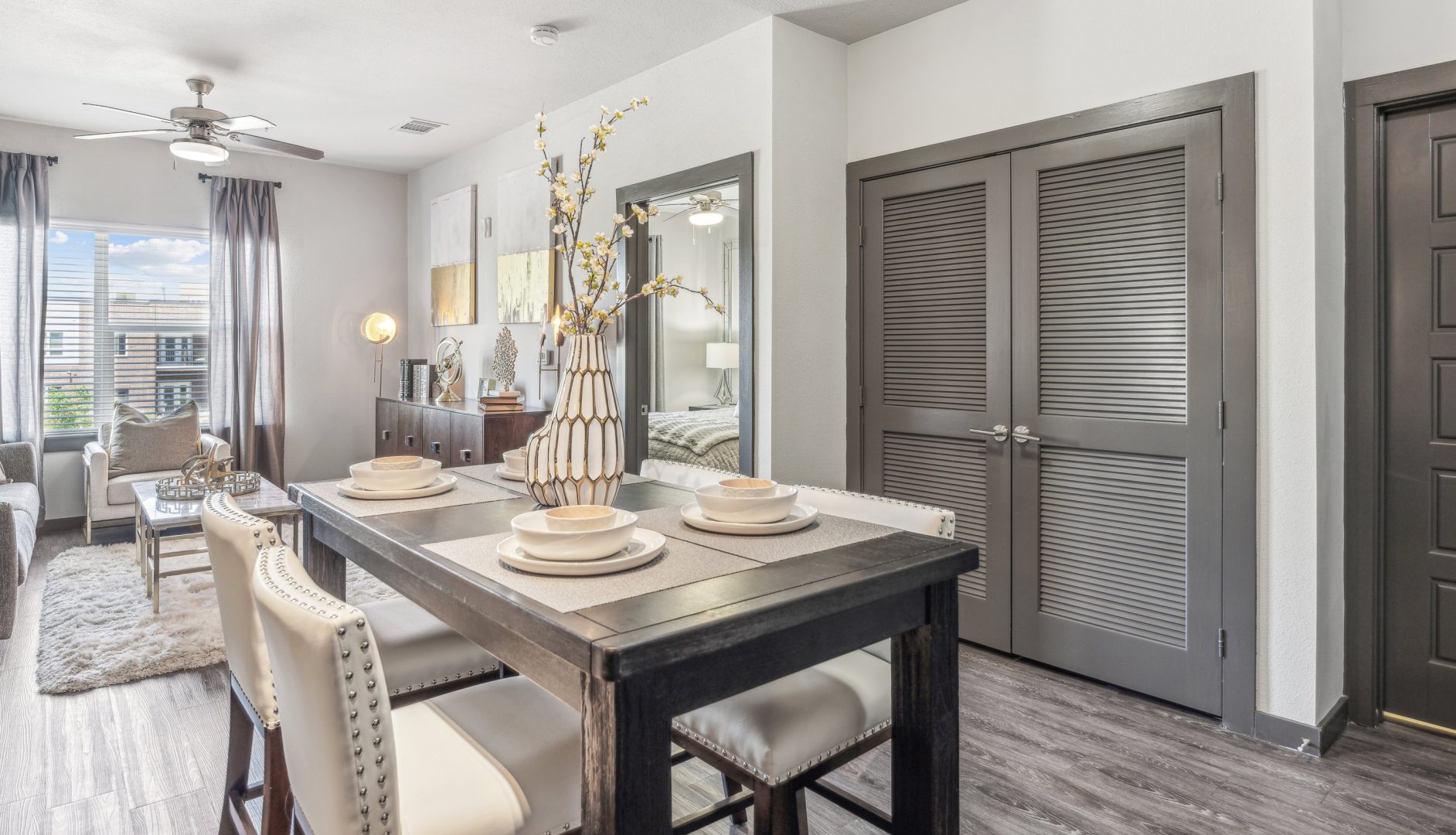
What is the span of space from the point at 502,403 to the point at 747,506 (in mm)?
3360

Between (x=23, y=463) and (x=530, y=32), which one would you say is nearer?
(x=530, y=32)

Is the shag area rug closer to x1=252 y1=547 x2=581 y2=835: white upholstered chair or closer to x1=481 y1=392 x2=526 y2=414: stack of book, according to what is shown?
x1=481 y1=392 x2=526 y2=414: stack of book

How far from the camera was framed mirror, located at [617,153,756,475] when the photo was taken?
11.5 ft

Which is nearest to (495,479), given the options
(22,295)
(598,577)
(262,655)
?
(262,655)

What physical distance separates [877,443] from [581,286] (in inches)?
78.3

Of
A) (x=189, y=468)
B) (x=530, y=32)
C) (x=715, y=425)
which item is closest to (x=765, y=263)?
(x=715, y=425)

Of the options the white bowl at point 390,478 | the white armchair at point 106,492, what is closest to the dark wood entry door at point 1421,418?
the white bowl at point 390,478

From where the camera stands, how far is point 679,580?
1.26 meters

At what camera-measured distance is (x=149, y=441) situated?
16.5ft

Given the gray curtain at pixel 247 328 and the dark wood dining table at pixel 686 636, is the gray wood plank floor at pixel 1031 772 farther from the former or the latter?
the gray curtain at pixel 247 328

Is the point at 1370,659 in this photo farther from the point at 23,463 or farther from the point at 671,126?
the point at 23,463

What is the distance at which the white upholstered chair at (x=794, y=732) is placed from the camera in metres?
1.46

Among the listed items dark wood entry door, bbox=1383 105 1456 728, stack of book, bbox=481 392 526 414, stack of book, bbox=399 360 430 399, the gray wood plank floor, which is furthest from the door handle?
stack of book, bbox=399 360 430 399

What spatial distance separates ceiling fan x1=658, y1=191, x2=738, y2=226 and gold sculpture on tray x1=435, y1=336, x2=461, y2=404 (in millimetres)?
2256
